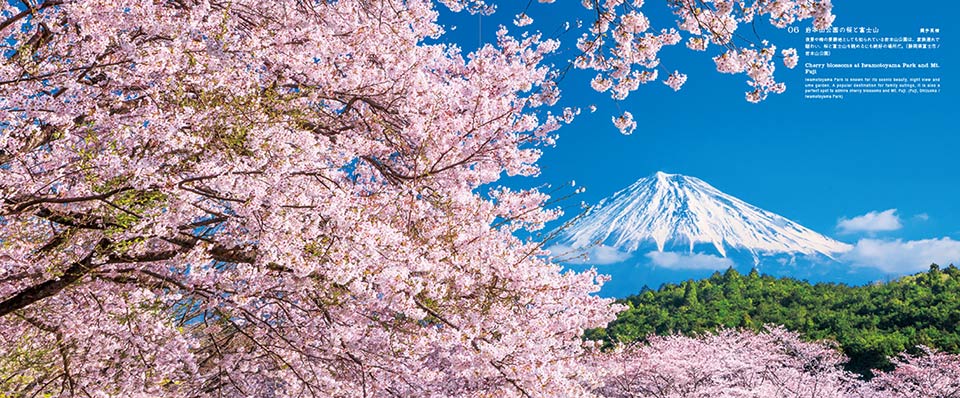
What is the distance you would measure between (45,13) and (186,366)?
3386 millimetres

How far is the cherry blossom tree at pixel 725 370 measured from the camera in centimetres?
1769

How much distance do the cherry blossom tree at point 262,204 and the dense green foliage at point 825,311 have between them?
55.9ft

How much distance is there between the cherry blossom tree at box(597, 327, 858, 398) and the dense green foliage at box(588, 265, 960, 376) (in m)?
1.95

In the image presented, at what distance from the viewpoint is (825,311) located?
3008 cm

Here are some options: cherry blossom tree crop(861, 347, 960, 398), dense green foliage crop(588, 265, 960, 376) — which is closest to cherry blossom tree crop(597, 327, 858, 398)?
cherry blossom tree crop(861, 347, 960, 398)

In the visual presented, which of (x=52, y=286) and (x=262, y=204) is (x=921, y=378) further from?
(x=52, y=286)

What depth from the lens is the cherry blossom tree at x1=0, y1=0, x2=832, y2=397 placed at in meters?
3.30

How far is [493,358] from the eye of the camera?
4766 millimetres

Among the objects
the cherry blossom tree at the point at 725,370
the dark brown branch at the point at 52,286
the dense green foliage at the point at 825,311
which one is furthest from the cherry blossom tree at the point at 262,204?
the dense green foliage at the point at 825,311

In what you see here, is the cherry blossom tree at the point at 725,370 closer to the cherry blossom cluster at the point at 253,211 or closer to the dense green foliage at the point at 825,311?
the dense green foliage at the point at 825,311

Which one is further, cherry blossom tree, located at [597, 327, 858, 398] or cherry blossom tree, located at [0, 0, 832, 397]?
cherry blossom tree, located at [597, 327, 858, 398]

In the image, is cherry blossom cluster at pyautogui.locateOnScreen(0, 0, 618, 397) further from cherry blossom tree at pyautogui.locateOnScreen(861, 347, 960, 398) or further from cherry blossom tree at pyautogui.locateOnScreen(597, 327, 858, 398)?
cherry blossom tree at pyautogui.locateOnScreen(861, 347, 960, 398)

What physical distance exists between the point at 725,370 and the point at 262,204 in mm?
17684

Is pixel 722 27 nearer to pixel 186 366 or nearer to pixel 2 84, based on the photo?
pixel 2 84
